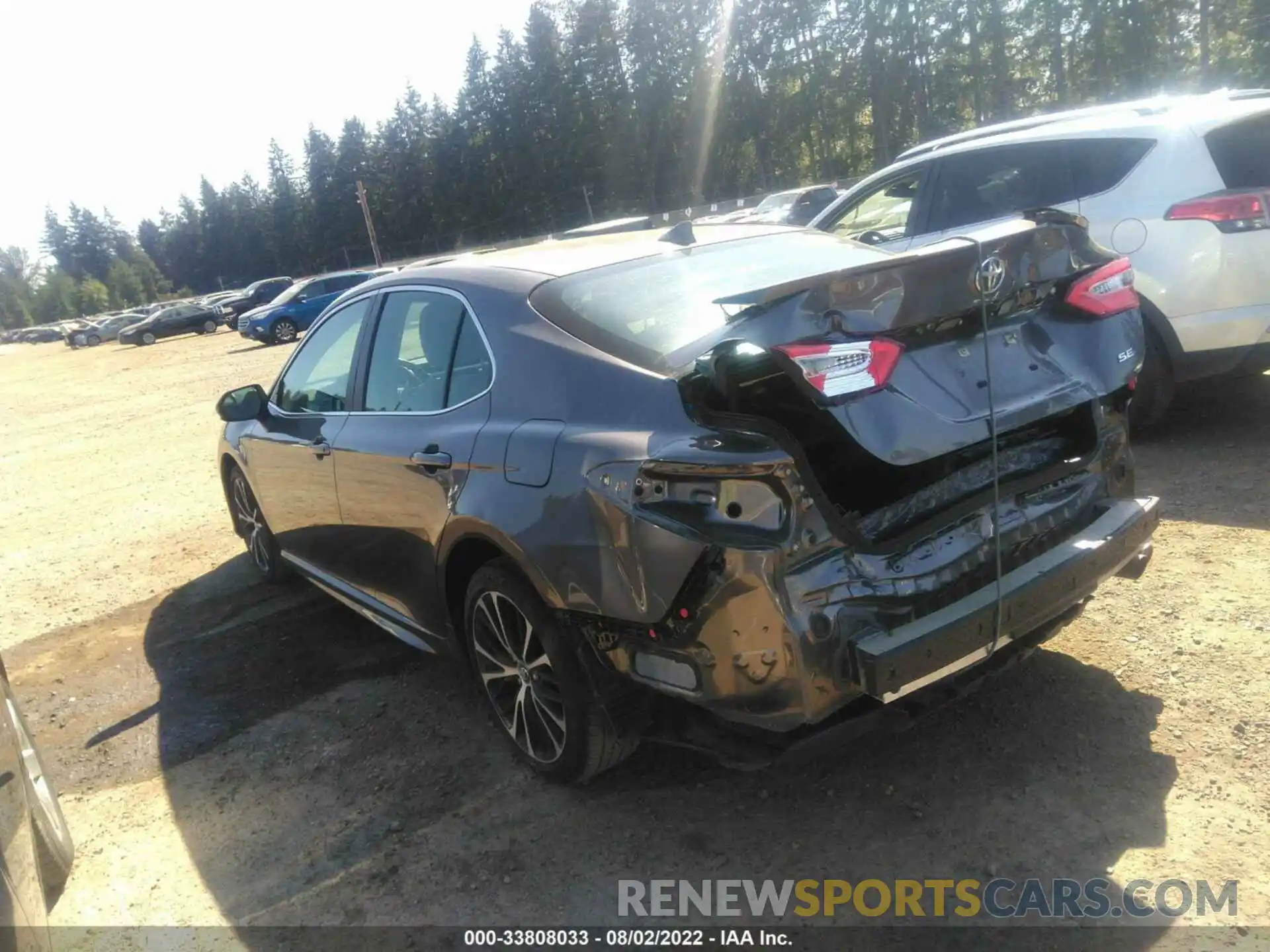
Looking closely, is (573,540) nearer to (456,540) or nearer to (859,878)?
(456,540)

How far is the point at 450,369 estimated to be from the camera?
358 cm

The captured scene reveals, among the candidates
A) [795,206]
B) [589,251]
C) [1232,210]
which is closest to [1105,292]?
[589,251]

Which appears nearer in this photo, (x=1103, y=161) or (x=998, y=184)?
(x=1103, y=161)

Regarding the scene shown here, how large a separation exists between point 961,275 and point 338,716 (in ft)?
9.95

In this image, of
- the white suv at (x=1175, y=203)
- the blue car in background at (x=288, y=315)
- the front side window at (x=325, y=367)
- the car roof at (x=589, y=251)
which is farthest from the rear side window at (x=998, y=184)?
the blue car in background at (x=288, y=315)

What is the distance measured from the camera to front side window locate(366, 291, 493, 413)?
3475mm

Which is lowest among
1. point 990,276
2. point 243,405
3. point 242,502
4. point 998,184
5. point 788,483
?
point 242,502

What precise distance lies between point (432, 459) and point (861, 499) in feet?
5.03

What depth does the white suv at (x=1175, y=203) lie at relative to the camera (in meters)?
5.39

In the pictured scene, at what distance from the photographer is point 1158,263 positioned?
5.66m

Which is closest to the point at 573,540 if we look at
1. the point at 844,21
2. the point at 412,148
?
the point at 844,21

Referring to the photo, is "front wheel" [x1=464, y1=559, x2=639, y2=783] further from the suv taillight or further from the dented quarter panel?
the suv taillight

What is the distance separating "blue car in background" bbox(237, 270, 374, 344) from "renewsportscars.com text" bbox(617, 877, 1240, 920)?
1075 inches

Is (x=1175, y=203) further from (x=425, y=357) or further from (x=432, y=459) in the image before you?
(x=432, y=459)
